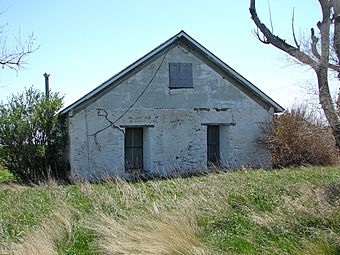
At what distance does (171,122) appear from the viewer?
59.8ft

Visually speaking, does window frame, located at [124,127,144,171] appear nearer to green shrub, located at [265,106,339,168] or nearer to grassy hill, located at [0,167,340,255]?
green shrub, located at [265,106,339,168]

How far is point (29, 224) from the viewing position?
26.5 ft

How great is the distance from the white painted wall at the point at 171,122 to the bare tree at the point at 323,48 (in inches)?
190

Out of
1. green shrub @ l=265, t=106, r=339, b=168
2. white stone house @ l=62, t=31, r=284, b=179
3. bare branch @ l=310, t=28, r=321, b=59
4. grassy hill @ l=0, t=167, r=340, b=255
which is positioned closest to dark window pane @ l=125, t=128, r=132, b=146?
white stone house @ l=62, t=31, r=284, b=179

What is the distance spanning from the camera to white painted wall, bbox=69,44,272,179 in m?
17.0

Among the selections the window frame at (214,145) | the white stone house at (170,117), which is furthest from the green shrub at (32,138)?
the window frame at (214,145)

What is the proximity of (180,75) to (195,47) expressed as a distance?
135 cm

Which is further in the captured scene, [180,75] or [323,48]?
[180,75]

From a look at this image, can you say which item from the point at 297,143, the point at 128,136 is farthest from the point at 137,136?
the point at 297,143

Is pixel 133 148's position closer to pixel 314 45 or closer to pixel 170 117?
pixel 170 117

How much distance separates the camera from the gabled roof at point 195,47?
16.8 meters

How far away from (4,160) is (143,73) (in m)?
6.32

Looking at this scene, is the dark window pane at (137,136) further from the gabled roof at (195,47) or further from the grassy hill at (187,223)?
the grassy hill at (187,223)

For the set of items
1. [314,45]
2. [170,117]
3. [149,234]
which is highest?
[314,45]
